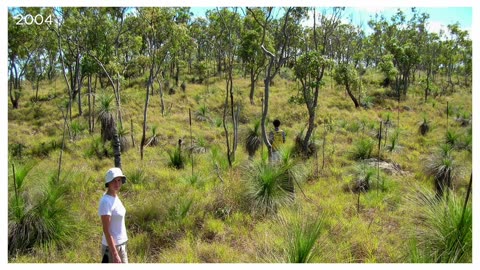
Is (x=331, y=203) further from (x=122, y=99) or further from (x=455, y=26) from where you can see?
(x=455, y=26)

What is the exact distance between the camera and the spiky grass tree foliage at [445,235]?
14.3 ft

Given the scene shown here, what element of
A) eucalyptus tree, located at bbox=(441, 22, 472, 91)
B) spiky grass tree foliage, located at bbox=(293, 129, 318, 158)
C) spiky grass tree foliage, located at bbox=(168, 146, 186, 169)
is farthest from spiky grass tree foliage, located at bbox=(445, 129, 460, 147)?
Result: eucalyptus tree, located at bbox=(441, 22, 472, 91)

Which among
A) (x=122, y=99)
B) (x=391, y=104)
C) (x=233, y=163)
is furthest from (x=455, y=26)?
(x=233, y=163)

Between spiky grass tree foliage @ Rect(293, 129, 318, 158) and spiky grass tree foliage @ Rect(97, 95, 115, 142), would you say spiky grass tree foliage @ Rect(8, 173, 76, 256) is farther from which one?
spiky grass tree foliage @ Rect(293, 129, 318, 158)

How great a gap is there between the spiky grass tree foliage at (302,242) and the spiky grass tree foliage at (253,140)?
688cm

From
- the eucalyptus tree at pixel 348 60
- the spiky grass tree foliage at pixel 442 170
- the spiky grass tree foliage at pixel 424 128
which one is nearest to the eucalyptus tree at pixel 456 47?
the eucalyptus tree at pixel 348 60

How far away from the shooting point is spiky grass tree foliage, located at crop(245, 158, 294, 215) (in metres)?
7.32

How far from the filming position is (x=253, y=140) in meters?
11.5

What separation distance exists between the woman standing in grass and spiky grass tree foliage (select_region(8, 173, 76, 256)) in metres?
2.40

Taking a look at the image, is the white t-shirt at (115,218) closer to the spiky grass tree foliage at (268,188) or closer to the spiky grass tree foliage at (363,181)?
the spiky grass tree foliage at (268,188)

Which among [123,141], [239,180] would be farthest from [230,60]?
[239,180]

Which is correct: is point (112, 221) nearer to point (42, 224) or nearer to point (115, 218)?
point (115, 218)

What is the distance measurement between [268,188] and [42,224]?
405 cm
